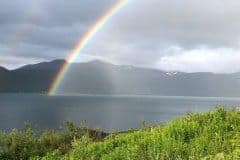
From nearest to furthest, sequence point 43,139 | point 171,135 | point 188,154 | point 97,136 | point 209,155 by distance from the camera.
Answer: point 209,155 < point 188,154 < point 171,135 < point 43,139 < point 97,136

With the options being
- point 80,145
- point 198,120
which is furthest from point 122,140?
point 198,120

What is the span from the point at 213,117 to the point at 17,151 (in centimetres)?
921

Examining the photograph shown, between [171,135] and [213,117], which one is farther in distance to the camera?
[213,117]

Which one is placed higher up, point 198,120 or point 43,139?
point 198,120

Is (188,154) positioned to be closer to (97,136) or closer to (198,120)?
(198,120)

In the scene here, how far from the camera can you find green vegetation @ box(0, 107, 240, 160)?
13500mm

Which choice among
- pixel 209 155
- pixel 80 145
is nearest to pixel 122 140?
pixel 80 145

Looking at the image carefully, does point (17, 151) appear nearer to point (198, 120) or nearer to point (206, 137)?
point (198, 120)

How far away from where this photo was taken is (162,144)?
15.2 metres

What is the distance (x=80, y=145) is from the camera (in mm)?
17359

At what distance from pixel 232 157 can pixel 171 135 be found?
561 centimetres

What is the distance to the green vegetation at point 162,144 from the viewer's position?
44.3ft

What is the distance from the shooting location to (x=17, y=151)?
71.5ft

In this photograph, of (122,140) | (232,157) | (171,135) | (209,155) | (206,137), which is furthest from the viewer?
(122,140)
